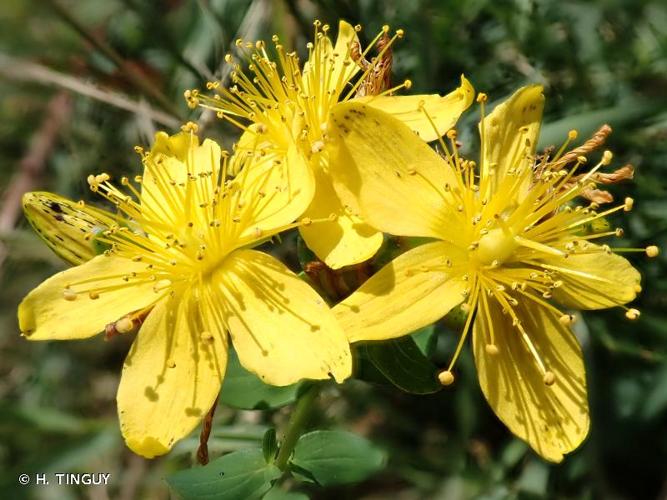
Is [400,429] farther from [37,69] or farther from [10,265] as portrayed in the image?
[37,69]

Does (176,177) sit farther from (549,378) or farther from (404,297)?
Answer: (549,378)

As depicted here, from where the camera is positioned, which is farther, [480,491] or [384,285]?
[480,491]

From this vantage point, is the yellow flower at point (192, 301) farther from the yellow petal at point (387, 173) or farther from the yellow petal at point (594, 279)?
the yellow petal at point (594, 279)

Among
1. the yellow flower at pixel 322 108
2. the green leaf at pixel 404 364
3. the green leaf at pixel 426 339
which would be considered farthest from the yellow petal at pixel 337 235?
the green leaf at pixel 426 339

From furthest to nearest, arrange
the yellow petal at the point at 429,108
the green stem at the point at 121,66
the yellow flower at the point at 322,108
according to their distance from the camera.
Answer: the green stem at the point at 121,66, the yellow petal at the point at 429,108, the yellow flower at the point at 322,108

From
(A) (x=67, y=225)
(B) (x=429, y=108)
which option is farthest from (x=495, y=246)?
(A) (x=67, y=225)

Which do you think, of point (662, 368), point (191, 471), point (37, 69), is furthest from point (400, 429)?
point (37, 69)

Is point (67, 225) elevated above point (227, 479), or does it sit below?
above
